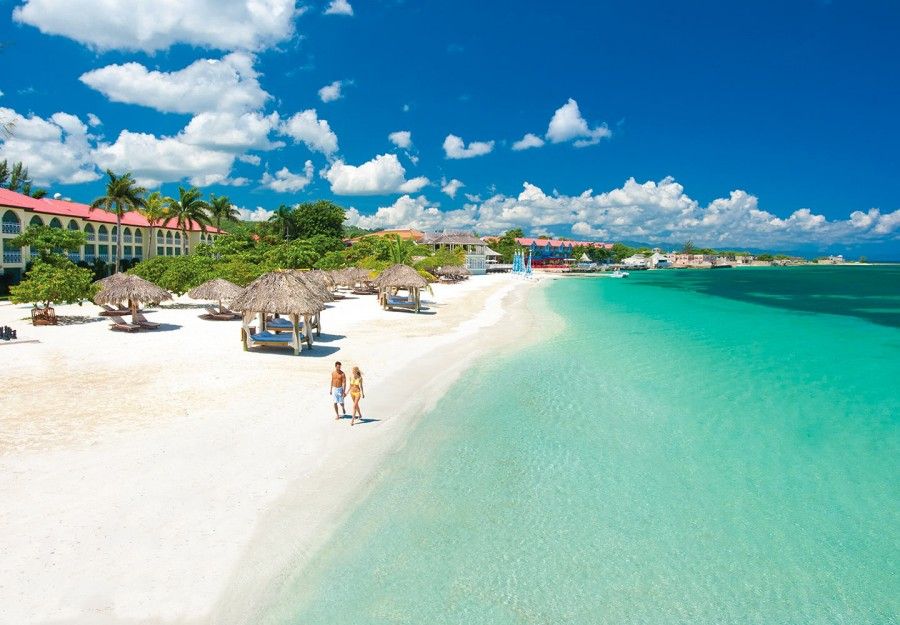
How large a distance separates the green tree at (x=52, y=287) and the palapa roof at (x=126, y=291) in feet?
3.06

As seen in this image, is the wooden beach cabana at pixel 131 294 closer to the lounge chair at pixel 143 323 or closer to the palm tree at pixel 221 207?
the lounge chair at pixel 143 323

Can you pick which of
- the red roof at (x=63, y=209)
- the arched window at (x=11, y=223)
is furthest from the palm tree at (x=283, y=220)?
the arched window at (x=11, y=223)

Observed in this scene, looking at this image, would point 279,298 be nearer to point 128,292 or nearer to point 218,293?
point 218,293

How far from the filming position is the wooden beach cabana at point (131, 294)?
2312cm

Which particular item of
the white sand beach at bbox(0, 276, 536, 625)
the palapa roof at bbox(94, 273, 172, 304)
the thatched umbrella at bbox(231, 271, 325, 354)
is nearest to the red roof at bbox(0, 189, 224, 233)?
the palapa roof at bbox(94, 273, 172, 304)

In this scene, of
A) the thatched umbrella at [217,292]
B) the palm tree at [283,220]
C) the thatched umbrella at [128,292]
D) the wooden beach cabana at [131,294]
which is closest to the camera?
the wooden beach cabana at [131,294]

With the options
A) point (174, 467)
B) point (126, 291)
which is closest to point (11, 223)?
point (126, 291)

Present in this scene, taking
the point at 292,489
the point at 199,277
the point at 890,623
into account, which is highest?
the point at 199,277

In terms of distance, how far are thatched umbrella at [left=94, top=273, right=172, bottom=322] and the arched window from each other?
18.2m

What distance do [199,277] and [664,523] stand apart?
93.6 feet

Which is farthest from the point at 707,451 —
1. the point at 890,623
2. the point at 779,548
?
the point at 890,623

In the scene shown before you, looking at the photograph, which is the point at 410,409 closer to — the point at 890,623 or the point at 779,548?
the point at 779,548

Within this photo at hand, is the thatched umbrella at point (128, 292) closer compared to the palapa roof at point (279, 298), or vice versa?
the palapa roof at point (279, 298)

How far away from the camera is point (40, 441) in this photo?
10.1 m
